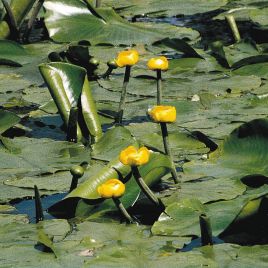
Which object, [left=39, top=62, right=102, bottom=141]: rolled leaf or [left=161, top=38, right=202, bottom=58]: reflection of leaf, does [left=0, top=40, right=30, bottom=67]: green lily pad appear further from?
[left=39, top=62, right=102, bottom=141]: rolled leaf

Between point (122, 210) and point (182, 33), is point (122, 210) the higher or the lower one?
the higher one

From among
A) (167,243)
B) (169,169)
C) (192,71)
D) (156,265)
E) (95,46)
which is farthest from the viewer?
(95,46)

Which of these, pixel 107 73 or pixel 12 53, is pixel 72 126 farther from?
pixel 12 53

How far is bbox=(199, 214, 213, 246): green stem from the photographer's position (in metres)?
1.69

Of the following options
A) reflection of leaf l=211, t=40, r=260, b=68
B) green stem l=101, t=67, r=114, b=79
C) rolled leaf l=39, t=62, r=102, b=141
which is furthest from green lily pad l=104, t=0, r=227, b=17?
rolled leaf l=39, t=62, r=102, b=141

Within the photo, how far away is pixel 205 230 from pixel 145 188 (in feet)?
0.66

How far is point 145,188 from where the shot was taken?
1.88 metres

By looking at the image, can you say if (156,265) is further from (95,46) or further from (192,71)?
(95,46)

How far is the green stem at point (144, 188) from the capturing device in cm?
184

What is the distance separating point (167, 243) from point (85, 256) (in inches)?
6.5

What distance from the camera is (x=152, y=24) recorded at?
3.83 meters

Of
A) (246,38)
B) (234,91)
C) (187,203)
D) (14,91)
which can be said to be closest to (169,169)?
(187,203)

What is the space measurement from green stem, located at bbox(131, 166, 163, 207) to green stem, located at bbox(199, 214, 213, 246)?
0.19m

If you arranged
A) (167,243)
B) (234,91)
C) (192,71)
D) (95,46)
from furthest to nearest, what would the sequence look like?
1. (95,46)
2. (192,71)
3. (234,91)
4. (167,243)
